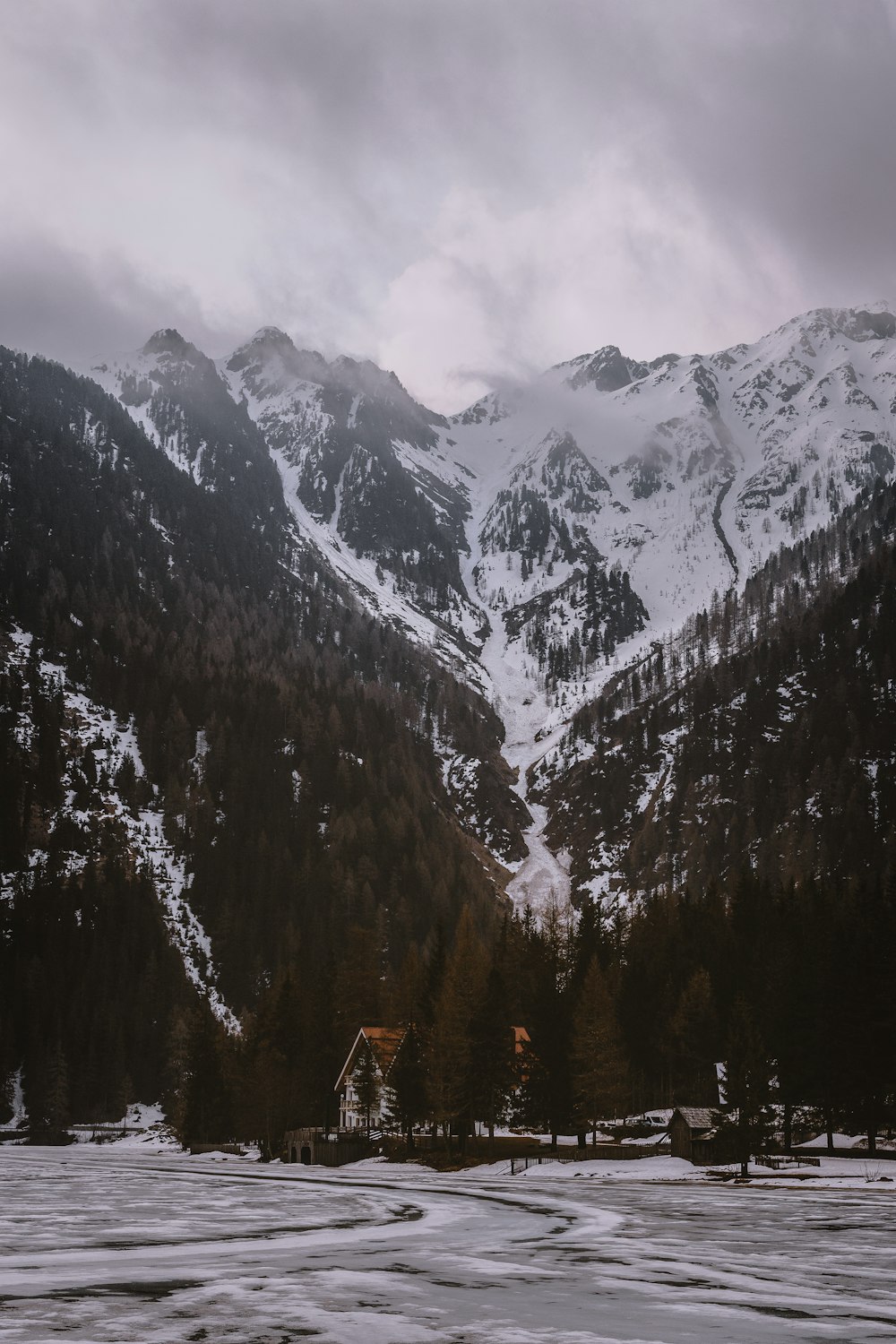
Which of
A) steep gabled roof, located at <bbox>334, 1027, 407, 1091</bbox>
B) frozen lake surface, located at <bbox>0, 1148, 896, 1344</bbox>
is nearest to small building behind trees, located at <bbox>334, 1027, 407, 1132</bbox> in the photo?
steep gabled roof, located at <bbox>334, 1027, 407, 1091</bbox>

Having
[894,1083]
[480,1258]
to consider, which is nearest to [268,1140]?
[894,1083]

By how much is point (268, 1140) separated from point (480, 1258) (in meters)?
86.5

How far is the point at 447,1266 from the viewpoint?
2995 centimetres

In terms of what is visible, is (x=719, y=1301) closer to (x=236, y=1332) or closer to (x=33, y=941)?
(x=236, y=1332)

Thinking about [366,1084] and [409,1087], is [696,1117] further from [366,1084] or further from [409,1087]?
[366,1084]

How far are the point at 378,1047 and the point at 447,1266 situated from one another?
84436 millimetres

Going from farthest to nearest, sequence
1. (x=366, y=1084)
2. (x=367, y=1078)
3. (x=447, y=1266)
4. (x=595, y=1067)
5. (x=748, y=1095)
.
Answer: (x=367, y=1078)
(x=366, y=1084)
(x=595, y=1067)
(x=748, y=1095)
(x=447, y=1266)

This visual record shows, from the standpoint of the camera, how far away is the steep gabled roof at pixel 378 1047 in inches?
4323

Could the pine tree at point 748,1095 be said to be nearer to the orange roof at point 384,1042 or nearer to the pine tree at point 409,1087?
the pine tree at point 409,1087

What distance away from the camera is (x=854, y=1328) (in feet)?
68.0

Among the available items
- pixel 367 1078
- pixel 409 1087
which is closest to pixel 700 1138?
pixel 409 1087

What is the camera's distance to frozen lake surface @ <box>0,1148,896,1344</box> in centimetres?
2031

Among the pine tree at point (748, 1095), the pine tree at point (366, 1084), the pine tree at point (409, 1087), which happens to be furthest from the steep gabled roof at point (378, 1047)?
the pine tree at point (748, 1095)

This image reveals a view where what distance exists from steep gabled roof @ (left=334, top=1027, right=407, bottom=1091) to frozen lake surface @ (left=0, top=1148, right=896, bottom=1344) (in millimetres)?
49902
